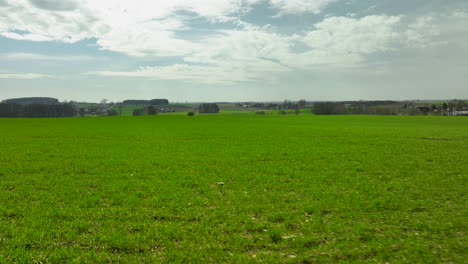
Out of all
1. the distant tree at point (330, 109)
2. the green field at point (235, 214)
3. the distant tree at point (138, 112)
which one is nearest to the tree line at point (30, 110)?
the distant tree at point (138, 112)

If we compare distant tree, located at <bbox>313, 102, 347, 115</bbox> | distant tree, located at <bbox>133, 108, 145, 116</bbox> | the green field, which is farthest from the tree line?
the green field

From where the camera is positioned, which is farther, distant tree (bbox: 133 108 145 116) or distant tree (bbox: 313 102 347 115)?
distant tree (bbox: 133 108 145 116)

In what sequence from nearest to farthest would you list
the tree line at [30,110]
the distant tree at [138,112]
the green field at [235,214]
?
the green field at [235,214] → the tree line at [30,110] → the distant tree at [138,112]

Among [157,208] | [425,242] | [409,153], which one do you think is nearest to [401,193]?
[425,242]

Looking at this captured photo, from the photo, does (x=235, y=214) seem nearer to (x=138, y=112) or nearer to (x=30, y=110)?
(x=30, y=110)

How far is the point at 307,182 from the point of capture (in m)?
15.2

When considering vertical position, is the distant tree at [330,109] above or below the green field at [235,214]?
above

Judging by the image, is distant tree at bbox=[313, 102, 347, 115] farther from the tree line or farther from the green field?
the green field

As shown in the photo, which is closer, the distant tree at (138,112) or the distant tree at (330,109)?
the distant tree at (330,109)

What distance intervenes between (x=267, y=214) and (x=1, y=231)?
8.84 metres

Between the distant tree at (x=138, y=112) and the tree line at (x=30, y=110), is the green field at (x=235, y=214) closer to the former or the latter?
the tree line at (x=30, y=110)

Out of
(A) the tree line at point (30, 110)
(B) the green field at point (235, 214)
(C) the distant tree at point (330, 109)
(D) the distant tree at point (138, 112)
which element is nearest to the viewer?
(B) the green field at point (235, 214)

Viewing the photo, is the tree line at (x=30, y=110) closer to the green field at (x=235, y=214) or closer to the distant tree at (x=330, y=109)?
the distant tree at (x=330, y=109)

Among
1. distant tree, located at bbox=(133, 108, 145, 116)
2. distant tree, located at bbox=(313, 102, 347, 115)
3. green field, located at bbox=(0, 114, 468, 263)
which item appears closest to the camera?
green field, located at bbox=(0, 114, 468, 263)
